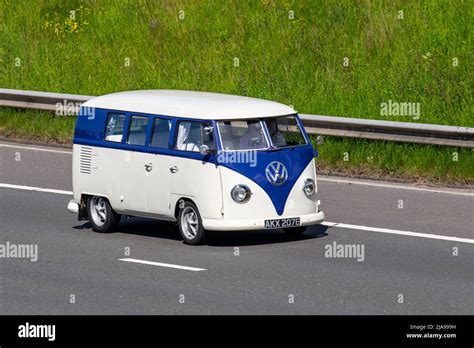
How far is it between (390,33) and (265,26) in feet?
9.49

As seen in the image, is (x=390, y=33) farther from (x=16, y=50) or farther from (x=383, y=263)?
(x=383, y=263)

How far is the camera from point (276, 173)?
15.9 meters

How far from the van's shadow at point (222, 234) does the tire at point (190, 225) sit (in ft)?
0.74

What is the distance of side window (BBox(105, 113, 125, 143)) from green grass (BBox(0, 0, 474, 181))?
5.00 metres

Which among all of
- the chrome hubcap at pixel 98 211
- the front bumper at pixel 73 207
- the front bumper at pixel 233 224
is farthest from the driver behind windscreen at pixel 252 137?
the front bumper at pixel 73 207

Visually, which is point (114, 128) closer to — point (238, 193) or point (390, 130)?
point (238, 193)

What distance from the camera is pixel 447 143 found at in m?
19.8

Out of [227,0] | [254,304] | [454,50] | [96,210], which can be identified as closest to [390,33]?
[454,50]

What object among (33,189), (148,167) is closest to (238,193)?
(148,167)

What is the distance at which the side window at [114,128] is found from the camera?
55.2 feet

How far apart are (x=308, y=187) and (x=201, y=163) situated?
1.44m

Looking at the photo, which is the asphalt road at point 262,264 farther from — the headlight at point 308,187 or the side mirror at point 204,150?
the side mirror at point 204,150

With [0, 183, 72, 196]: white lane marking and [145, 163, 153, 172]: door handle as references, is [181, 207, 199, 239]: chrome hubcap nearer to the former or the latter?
[145, 163, 153, 172]: door handle

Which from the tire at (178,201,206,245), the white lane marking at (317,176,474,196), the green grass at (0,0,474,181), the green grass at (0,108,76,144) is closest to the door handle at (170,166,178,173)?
the tire at (178,201,206,245)
